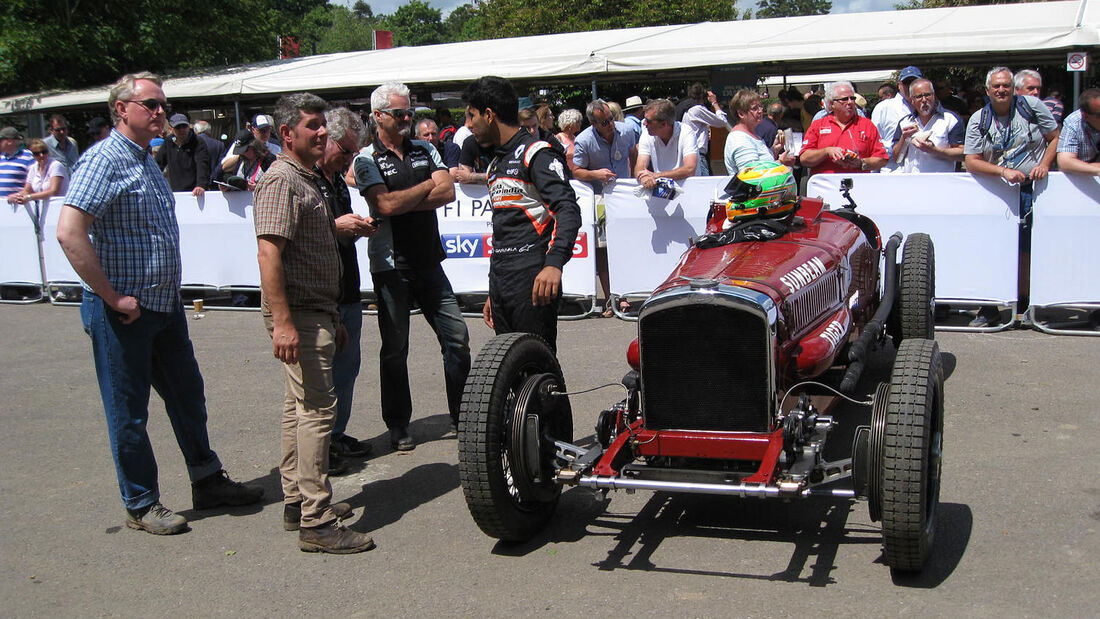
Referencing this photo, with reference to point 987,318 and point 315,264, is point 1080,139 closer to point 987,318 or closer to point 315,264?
point 987,318

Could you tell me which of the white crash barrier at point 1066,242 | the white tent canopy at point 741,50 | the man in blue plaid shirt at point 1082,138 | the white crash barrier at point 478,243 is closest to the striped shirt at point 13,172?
the white tent canopy at point 741,50

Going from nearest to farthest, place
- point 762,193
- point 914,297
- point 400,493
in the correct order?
point 400,493, point 762,193, point 914,297

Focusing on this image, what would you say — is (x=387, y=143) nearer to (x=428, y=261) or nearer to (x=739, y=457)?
(x=428, y=261)

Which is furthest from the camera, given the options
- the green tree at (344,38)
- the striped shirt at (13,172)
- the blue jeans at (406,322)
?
the green tree at (344,38)

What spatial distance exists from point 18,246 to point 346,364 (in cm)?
824

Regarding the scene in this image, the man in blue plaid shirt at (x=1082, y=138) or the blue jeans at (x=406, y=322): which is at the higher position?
the man in blue plaid shirt at (x=1082, y=138)

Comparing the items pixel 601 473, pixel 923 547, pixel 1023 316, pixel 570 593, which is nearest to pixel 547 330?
pixel 601 473

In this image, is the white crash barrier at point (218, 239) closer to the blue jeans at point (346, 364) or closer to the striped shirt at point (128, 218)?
the blue jeans at point (346, 364)

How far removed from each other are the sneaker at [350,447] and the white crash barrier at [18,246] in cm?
777

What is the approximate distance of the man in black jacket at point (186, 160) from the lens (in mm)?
11703

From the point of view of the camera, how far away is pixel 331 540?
4.58 m

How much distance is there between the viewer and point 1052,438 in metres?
5.64

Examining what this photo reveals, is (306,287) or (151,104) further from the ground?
(151,104)

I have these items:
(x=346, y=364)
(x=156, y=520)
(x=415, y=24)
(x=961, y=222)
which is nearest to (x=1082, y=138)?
(x=961, y=222)
